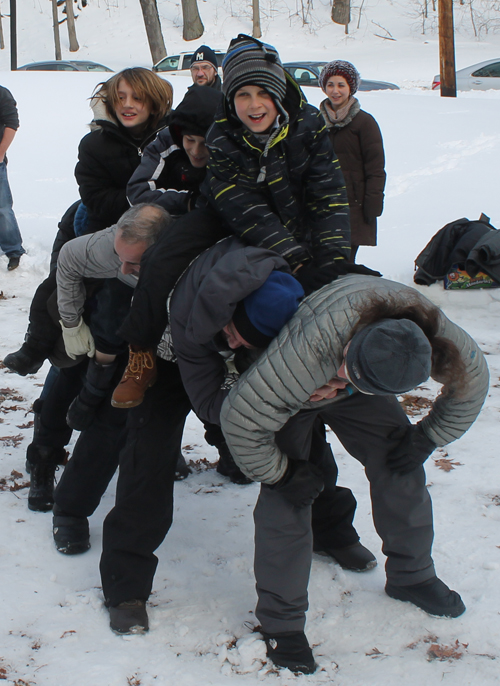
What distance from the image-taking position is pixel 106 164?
9.67 ft

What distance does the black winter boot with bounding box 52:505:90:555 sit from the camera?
2768mm

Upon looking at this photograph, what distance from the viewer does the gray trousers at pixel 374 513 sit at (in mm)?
2137

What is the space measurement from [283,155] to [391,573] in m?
1.56

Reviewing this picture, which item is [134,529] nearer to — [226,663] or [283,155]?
[226,663]

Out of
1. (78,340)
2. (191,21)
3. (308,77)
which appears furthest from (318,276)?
(191,21)

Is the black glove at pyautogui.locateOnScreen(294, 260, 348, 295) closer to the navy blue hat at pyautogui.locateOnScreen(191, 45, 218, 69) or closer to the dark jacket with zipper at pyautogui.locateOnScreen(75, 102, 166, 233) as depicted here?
the dark jacket with zipper at pyautogui.locateOnScreen(75, 102, 166, 233)

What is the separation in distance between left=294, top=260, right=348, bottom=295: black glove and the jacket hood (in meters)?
0.82

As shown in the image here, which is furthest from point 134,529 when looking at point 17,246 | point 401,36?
point 401,36

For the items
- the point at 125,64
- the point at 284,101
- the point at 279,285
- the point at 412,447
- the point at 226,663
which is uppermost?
the point at 125,64

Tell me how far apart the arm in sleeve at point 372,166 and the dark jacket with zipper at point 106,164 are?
2.49 metres

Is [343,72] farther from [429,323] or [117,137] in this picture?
[429,323]

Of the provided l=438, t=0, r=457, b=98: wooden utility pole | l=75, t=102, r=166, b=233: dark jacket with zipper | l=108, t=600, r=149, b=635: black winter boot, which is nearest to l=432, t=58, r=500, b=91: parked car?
l=438, t=0, r=457, b=98: wooden utility pole

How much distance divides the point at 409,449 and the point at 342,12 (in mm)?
30046

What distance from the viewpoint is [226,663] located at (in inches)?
84.5
